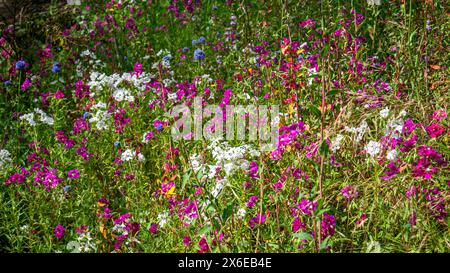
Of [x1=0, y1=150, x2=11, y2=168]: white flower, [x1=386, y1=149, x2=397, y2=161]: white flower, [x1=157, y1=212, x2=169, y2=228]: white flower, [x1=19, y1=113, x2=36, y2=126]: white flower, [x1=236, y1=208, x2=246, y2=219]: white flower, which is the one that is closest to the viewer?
[x1=386, y1=149, x2=397, y2=161]: white flower

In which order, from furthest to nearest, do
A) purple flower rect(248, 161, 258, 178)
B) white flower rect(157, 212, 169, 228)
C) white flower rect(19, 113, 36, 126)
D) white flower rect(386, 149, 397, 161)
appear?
white flower rect(19, 113, 36, 126), white flower rect(157, 212, 169, 228), purple flower rect(248, 161, 258, 178), white flower rect(386, 149, 397, 161)

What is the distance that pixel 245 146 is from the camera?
2934mm

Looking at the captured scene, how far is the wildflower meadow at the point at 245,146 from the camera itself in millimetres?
2666

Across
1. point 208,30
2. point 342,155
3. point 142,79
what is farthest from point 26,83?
point 342,155

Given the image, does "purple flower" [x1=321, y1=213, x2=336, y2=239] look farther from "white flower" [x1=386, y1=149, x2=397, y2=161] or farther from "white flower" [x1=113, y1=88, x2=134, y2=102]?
"white flower" [x1=113, y1=88, x2=134, y2=102]

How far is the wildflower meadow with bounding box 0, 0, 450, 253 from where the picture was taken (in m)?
2.67

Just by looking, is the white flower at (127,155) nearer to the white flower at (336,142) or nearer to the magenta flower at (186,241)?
the magenta flower at (186,241)

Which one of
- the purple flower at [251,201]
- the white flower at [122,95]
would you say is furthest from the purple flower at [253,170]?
the white flower at [122,95]

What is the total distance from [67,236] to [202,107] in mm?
1207

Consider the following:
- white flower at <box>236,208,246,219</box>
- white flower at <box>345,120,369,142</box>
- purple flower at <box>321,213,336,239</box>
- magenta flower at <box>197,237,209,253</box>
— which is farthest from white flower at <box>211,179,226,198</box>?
white flower at <box>345,120,369,142</box>

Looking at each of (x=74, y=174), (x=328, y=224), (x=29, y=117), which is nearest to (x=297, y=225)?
(x=328, y=224)

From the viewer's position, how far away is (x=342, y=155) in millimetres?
3174

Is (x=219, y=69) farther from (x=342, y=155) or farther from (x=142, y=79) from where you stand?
(x=342, y=155)

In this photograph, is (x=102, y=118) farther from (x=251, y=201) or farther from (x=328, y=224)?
(x=328, y=224)
